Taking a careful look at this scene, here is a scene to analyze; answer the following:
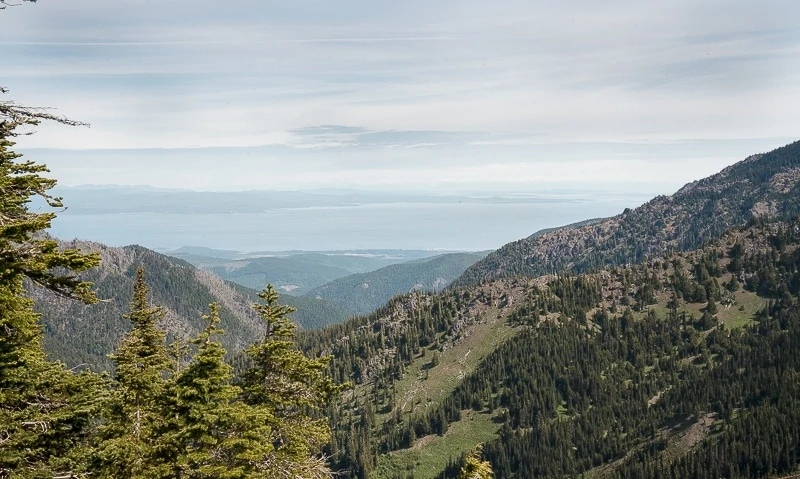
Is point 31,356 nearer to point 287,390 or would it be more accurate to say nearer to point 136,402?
point 136,402

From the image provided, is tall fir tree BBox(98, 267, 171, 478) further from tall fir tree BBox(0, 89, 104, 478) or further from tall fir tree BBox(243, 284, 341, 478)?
tall fir tree BBox(243, 284, 341, 478)

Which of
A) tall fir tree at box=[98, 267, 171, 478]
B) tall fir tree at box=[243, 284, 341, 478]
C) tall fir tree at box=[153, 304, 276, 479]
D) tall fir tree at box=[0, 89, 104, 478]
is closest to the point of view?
tall fir tree at box=[0, 89, 104, 478]

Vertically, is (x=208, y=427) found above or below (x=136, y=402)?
below

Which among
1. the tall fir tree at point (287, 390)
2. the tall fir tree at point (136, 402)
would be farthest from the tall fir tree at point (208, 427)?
the tall fir tree at point (287, 390)

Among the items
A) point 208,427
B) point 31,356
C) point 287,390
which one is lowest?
point 208,427

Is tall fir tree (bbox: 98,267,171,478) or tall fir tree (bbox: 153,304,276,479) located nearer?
tall fir tree (bbox: 98,267,171,478)

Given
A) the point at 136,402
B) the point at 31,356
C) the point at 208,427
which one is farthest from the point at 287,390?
the point at 31,356

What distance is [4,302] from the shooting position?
1753 centimetres

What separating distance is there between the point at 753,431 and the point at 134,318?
177170 millimetres

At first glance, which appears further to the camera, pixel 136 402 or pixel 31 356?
pixel 136 402

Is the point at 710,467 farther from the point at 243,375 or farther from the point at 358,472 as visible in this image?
the point at 243,375

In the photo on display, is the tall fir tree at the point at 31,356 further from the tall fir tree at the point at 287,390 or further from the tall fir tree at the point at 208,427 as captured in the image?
the tall fir tree at the point at 287,390

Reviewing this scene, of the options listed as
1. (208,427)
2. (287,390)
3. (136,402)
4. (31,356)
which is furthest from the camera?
(287,390)

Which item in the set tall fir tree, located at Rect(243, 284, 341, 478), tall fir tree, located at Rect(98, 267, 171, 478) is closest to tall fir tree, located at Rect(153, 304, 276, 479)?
tall fir tree, located at Rect(98, 267, 171, 478)
